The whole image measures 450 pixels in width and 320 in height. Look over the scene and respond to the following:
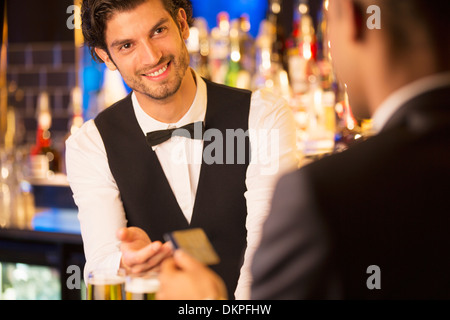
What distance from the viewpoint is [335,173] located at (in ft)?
2.43

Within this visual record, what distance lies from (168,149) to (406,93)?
1.17 meters

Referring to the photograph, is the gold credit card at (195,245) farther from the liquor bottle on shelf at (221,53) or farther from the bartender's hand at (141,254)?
the liquor bottle on shelf at (221,53)

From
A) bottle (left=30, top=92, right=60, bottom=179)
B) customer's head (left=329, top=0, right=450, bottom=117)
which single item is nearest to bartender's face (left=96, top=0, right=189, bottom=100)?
customer's head (left=329, top=0, right=450, bottom=117)

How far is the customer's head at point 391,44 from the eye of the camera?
77 centimetres

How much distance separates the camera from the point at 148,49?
163 cm

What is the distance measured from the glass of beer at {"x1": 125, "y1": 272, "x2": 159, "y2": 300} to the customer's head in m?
0.47

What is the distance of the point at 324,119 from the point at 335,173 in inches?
75.8

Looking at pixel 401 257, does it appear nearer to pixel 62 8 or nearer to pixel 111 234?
pixel 111 234

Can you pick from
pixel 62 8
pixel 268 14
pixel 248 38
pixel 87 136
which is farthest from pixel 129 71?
pixel 62 8

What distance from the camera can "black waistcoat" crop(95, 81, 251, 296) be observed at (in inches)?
69.2

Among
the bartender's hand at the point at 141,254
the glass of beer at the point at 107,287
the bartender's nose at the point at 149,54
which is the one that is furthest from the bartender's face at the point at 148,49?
the glass of beer at the point at 107,287

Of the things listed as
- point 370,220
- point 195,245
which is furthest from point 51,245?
point 370,220

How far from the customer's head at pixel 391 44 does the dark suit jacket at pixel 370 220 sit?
43 mm

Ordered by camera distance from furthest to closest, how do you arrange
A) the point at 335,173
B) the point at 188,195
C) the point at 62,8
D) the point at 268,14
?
the point at 62,8
the point at 268,14
the point at 188,195
the point at 335,173
